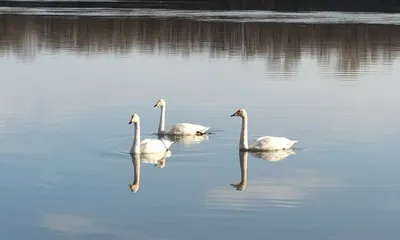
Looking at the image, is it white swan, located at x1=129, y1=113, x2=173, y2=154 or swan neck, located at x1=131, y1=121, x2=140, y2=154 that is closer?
swan neck, located at x1=131, y1=121, x2=140, y2=154

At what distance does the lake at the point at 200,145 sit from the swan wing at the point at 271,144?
0.16 metres

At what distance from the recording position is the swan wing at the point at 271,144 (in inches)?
516

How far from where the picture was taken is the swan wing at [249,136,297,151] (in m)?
13.1

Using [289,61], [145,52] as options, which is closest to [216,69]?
[289,61]

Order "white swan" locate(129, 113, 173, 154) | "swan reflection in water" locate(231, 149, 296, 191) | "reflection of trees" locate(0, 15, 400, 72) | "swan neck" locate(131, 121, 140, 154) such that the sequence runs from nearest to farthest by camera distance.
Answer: "swan reflection in water" locate(231, 149, 296, 191)
"swan neck" locate(131, 121, 140, 154)
"white swan" locate(129, 113, 173, 154)
"reflection of trees" locate(0, 15, 400, 72)

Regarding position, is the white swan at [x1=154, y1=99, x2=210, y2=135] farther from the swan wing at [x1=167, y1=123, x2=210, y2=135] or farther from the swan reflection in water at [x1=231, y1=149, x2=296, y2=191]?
the swan reflection in water at [x1=231, y1=149, x2=296, y2=191]

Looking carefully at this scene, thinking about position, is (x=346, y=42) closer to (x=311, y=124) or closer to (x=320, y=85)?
(x=320, y=85)

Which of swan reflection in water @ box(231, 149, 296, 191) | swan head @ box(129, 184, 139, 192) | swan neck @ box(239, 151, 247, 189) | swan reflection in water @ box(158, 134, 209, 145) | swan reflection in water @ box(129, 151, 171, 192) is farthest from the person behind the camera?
swan reflection in water @ box(158, 134, 209, 145)

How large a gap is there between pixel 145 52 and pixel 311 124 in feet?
47.0

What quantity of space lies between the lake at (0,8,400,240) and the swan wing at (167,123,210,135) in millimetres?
278

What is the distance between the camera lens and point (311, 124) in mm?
15516

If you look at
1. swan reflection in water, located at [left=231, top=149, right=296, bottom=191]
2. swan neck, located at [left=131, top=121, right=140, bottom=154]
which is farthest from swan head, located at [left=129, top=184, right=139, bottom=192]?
swan neck, located at [left=131, top=121, right=140, bottom=154]

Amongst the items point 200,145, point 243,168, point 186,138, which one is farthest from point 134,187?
point 186,138

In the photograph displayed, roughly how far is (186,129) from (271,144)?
165 centimetres
